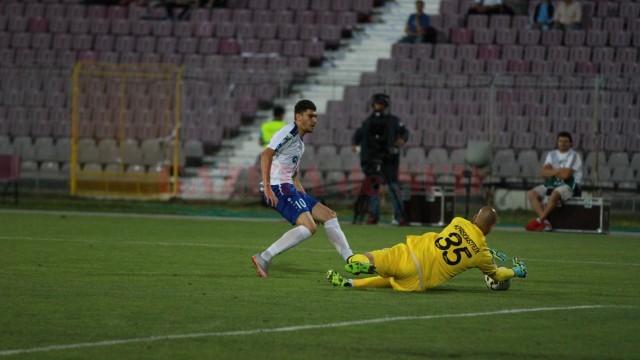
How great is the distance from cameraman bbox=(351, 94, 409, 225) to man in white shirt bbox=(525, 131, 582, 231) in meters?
2.47

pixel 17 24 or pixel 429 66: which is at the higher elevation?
pixel 17 24

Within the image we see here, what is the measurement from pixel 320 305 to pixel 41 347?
9.72 feet

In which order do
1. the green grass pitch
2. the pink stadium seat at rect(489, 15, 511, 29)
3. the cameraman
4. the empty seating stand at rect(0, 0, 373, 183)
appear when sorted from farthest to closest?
the empty seating stand at rect(0, 0, 373, 183), the pink stadium seat at rect(489, 15, 511, 29), the cameraman, the green grass pitch

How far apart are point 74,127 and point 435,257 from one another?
63.2 feet

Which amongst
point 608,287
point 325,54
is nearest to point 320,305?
point 608,287

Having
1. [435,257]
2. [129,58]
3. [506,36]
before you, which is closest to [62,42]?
[129,58]

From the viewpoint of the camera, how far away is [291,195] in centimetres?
1296

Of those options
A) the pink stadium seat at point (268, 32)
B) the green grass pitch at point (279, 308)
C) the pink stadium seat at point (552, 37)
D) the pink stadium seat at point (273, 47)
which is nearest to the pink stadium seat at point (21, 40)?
the pink stadium seat at point (268, 32)

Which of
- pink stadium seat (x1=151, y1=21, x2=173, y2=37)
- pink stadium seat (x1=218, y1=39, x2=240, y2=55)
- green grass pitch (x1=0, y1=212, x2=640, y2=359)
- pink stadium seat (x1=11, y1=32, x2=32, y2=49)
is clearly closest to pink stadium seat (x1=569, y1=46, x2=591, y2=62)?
pink stadium seat (x1=218, y1=39, x2=240, y2=55)

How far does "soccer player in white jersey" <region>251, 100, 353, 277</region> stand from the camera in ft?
41.8

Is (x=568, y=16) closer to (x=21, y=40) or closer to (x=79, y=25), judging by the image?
(x=79, y=25)

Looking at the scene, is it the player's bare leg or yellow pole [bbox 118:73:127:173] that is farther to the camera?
yellow pole [bbox 118:73:127:173]

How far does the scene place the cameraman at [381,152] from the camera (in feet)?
73.9

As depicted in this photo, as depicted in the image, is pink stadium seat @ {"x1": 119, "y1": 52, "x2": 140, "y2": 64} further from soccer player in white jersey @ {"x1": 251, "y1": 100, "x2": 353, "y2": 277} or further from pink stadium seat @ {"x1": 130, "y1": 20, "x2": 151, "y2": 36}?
soccer player in white jersey @ {"x1": 251, "y1": 100, "x2": 353, "y2": 277}
